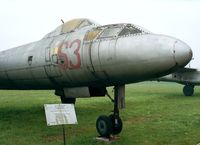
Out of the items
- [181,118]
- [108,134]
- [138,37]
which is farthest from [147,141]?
[181,118]

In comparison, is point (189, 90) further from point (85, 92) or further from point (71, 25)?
point (85, 92)

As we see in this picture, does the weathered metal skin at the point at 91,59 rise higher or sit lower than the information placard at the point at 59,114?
higher

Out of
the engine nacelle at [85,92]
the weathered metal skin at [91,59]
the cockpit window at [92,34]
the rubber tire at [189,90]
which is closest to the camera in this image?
the weathered metal skin at [91,59]

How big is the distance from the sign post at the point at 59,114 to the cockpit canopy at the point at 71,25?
3.42 meters

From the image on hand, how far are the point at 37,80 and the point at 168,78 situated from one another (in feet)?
66.5

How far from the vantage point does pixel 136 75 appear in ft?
27.1

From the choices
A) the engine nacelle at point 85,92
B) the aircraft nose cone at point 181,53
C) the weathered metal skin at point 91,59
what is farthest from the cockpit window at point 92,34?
the aircraft nose cone at point 181,53

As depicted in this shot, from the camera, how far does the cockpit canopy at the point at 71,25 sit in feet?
36.2

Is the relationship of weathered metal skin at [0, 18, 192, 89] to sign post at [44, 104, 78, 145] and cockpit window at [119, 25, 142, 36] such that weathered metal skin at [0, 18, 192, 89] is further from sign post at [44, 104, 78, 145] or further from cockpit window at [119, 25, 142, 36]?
sign post at [44, 104, 78, 145]

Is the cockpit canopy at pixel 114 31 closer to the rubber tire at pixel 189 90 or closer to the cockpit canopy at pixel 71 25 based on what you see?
the cockpit canopy at pixel 71 25

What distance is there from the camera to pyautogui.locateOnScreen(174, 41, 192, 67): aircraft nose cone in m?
7.47

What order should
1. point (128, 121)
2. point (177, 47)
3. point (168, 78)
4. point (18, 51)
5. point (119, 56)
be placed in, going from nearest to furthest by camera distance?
point (177, 47) → point (119, 56) → point (18, 51) → point (128, 121) → point (168, 78)

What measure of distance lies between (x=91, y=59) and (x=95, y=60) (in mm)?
170

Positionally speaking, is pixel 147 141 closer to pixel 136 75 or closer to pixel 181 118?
pixel 136 75
